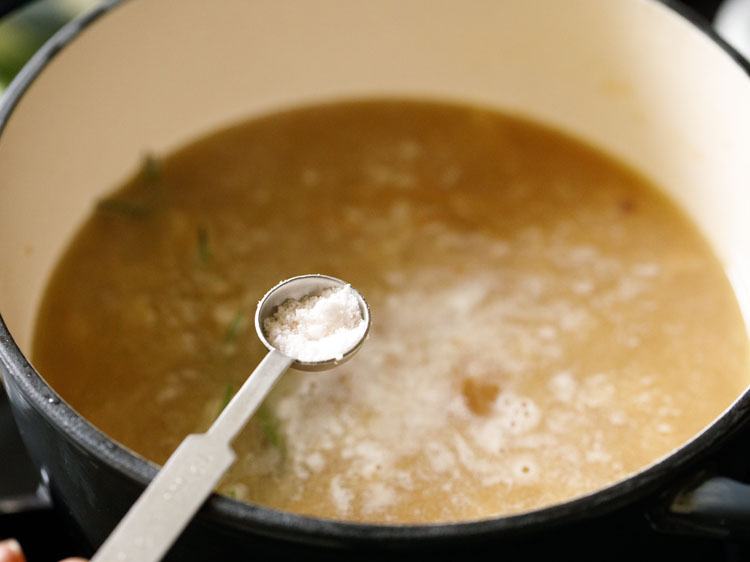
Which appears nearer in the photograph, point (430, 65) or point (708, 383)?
point (708, 383)

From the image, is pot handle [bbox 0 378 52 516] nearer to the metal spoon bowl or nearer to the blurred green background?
the metal spoon bowl

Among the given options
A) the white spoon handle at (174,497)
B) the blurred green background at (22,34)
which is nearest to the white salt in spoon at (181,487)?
the white spoon handle at (174,497)

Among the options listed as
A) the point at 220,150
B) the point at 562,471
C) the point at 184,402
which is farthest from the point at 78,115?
the point at 562,471

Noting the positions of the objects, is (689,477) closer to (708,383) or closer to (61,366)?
(708,383)

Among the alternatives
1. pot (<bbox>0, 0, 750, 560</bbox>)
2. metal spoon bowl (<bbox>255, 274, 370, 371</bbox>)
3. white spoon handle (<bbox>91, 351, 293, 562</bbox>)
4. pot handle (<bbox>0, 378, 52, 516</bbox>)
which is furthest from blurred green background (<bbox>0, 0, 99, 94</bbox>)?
white spoon handle (<bbox>91, 351, 293, 562</bbox>)

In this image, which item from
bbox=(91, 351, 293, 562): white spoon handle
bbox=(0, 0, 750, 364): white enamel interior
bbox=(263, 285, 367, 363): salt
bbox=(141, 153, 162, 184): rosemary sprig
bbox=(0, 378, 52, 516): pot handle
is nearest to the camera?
bbox=(91, 351, 293, 562): white spoon handle
